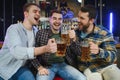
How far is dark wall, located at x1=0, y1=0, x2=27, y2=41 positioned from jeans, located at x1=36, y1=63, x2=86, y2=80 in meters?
4.66

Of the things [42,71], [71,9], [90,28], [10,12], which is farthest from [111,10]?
[42,71]

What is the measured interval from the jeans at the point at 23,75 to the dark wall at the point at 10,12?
4738 millimetres

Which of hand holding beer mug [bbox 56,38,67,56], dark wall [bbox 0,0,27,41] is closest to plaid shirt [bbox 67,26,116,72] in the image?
hand holding beer mug [bbox 56,38,67,56]

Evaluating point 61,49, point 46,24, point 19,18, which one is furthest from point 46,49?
point 19,18

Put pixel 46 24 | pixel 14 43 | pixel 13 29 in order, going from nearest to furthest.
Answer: pixel 14 43 → pixel 13 29 → pixel 46 24

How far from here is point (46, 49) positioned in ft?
7.16

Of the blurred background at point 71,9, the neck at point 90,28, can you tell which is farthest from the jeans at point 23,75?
the blurred background at point 71,9

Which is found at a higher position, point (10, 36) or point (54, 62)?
point (10, 36)

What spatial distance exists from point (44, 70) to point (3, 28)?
4.97 meters

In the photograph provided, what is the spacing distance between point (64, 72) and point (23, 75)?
37 centimetres

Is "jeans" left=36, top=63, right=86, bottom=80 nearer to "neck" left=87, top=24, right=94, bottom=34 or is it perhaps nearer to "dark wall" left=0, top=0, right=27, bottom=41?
"neck" left=87, top=24, right=94, bottom=34

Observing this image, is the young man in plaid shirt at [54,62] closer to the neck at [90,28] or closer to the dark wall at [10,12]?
the neck at [90,28]

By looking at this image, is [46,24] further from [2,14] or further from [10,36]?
[2,14]

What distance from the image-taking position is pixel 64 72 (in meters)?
2.63
